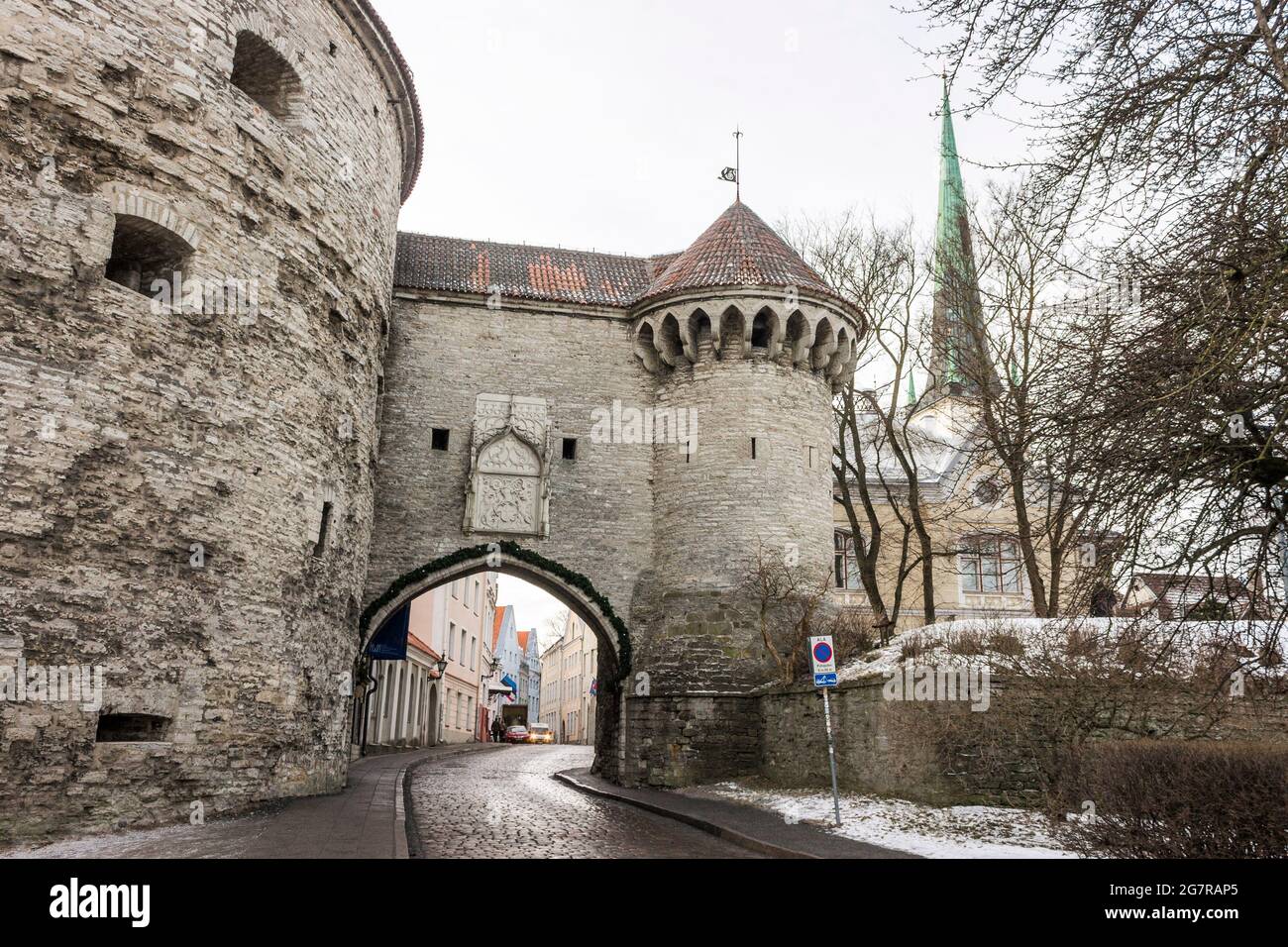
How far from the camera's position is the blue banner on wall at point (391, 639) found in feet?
57.4

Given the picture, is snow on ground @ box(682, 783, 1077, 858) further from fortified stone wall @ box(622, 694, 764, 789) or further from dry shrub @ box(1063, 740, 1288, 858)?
fortified stone wall @ box(622, 694, 764, 789)

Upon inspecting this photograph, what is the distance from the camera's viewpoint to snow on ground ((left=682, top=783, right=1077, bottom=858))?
8498mm

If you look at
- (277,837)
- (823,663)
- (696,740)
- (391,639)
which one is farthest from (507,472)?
(277,837)

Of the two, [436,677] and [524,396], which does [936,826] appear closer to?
[524,396]

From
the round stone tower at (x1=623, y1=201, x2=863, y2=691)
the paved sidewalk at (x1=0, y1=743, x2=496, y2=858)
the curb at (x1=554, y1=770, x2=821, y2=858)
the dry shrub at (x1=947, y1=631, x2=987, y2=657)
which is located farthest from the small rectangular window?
the dry shrub at (x1=947, y1=631, x2=987, y2=657)

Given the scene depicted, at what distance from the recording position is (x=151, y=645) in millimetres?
10188

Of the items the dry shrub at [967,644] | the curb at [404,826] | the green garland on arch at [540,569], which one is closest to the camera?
the curb at [404,826]

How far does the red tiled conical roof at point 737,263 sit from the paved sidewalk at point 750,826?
9008 mm

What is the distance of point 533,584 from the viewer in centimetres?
1870

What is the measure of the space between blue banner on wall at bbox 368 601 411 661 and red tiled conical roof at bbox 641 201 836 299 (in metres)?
7.79

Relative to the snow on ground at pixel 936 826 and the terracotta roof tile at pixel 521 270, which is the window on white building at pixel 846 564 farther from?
the snow on ground at pixel 936 826

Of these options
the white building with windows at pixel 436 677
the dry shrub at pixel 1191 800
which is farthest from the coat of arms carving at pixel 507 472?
the dry shrub at pixel 1191 800

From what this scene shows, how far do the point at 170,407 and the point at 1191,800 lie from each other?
10052 millimetres
